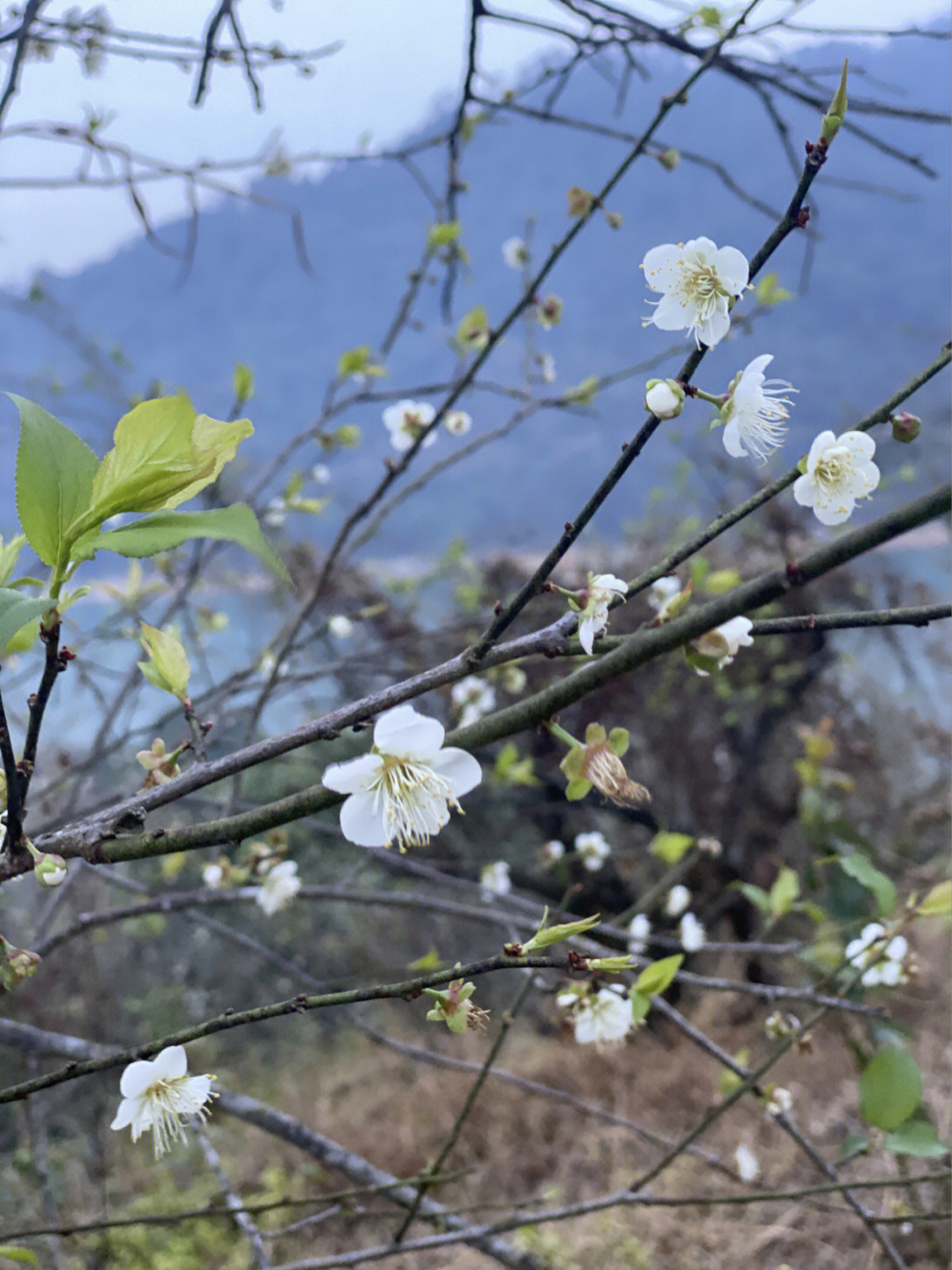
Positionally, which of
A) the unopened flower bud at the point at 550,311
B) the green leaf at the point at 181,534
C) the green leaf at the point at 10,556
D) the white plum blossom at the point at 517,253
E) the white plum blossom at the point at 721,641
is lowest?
the white plum blossom at the point at 721,641

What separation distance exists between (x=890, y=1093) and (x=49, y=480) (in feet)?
2.21

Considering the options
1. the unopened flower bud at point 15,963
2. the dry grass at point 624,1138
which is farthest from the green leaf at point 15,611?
the dry grass at point 624,1138

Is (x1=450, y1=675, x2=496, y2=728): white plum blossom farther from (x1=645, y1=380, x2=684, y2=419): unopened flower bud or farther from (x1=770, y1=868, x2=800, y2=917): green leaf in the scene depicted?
(x1=645, y1=380, x2=684, y2=419): unopened flower bud

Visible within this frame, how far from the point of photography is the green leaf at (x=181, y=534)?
196 mm

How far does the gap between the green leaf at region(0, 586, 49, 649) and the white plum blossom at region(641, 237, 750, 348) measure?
0.21 metres

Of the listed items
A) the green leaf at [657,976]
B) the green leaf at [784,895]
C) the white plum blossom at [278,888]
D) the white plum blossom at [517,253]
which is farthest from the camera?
the white plum blossom at [517,253]

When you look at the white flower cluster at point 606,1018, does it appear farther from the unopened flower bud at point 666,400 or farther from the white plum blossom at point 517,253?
the white plum blossom at point 517,253

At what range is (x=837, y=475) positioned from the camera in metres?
0.31

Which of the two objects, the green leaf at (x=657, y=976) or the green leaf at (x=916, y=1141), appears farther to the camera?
the green leaf at (x=916, y=1141)

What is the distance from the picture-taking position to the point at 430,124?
355 cm

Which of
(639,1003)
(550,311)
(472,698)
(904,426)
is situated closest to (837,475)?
(904,426)

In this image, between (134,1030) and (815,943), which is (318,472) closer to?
(815,943)

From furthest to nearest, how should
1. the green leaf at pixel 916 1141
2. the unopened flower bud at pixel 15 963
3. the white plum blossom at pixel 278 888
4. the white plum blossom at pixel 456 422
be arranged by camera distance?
the white plum blossom at pixel 456 422 → the white plum blossom at pixel 278 888 → the green leaf at pixel 916 1141 → the unopened flower bud at pixel 15 963

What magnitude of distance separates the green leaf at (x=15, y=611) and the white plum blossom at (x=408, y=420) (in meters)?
0.56
